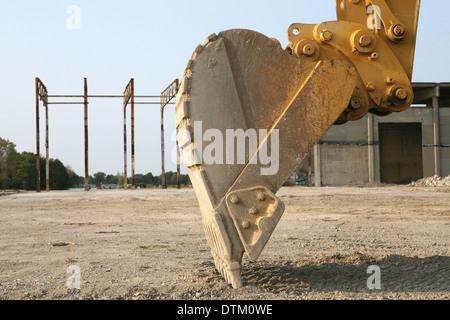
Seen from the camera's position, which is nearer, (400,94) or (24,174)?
(400,94)

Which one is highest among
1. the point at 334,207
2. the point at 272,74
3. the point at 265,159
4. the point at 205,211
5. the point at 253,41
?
the point at 253,41

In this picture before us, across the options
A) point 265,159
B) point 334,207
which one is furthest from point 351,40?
point 334,207

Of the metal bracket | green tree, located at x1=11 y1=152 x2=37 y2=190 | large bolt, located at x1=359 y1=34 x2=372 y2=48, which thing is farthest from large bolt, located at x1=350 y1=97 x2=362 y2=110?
green tree, located at x1=11 y1=152 x2=37 y2=190

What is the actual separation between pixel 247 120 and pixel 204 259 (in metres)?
2.02

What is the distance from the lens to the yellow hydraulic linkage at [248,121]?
2945 mm

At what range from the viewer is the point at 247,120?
3.06m

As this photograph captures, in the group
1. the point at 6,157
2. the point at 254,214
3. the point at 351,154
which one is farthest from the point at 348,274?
the point at 6,157

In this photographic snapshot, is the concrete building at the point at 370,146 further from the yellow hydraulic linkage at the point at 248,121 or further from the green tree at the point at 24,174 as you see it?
the green tree at the point at 24,174

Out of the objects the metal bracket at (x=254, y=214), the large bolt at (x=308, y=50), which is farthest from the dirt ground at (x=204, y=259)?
the large bolt at (x=308, y=50)

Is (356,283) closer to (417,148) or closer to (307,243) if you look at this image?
(307,243)

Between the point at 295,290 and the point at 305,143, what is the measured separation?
1.02 meters

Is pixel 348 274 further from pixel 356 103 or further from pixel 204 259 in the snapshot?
pixel 204 259

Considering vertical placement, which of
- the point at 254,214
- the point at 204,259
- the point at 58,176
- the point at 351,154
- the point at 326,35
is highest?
the point at 326,35
